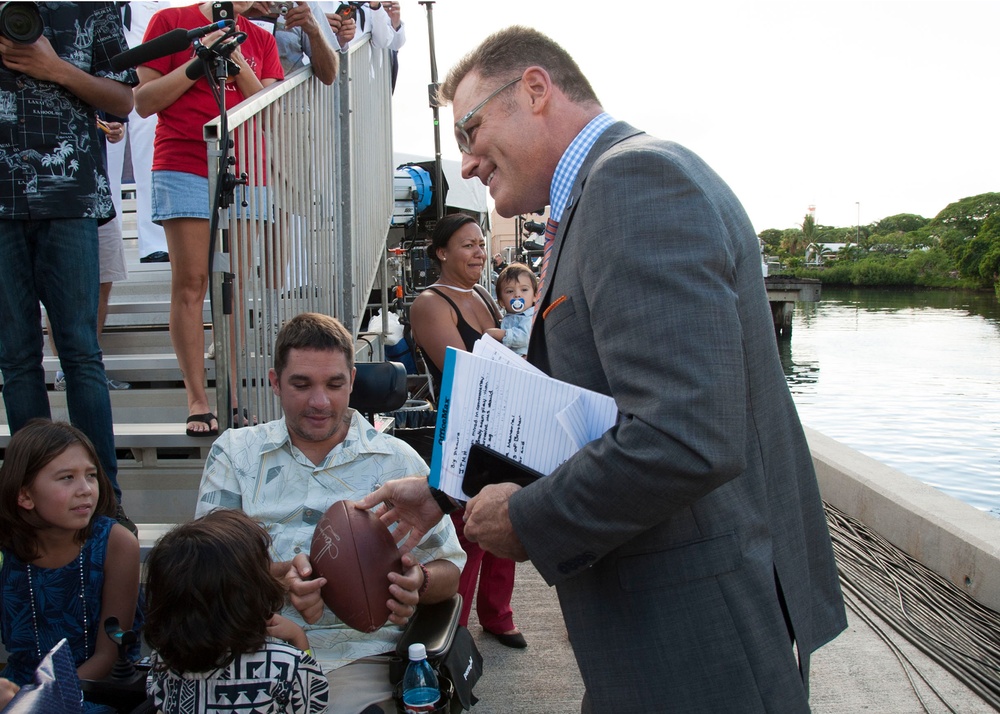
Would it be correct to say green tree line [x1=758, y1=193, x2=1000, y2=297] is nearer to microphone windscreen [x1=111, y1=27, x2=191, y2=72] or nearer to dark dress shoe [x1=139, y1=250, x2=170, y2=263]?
dark dress shoe [x1=139, y1=250, x2=170, y2=263]

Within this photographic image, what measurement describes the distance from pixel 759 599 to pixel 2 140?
316 centimetres

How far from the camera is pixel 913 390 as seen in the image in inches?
868

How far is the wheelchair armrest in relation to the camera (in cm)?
210

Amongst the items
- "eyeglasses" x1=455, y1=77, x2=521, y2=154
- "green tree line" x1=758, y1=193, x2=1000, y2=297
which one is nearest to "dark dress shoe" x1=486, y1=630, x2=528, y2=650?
"eyeglasses" x1=455, y1=77, x2=521, y2=154

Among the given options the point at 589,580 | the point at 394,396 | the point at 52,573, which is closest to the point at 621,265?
the point at 589,580

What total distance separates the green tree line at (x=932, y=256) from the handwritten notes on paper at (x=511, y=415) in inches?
2790

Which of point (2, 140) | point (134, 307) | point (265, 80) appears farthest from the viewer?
point (134, 307)

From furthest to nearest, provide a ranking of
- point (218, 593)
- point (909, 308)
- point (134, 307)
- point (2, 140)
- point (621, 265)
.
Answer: point (909, 308) < point (134, 307) < point (2, 140) < point (218, 593) < point (621, 265)

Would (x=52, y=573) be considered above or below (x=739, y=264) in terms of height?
below

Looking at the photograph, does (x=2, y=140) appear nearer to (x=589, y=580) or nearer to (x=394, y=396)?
(x=394, y=396)

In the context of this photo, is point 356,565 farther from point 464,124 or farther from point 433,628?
point 464,124

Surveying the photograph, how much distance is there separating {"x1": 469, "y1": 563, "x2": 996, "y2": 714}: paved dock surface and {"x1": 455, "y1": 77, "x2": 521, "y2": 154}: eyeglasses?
229 centimetres

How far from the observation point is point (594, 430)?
4.29ft

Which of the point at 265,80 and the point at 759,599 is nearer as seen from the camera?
the point at 759,599
